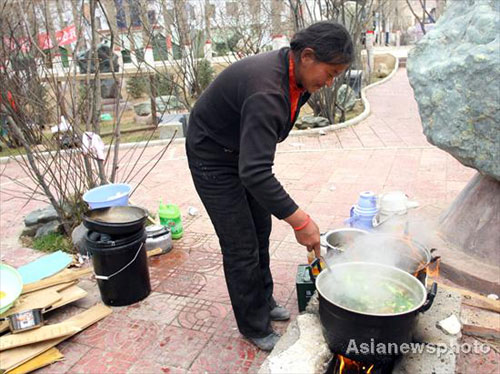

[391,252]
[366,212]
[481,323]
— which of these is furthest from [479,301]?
[366,212]

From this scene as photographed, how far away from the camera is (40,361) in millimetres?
2732

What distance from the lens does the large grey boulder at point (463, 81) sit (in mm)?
2859

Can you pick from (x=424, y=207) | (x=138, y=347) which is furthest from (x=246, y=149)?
(x=424, y=207)

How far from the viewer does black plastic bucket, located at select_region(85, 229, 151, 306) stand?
10.3ft

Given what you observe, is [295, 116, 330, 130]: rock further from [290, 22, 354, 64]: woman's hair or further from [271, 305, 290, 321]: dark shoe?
[290, 22, 354, 64]: woman's hair

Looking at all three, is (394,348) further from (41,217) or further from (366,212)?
(41,217)

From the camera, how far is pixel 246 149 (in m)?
1.95

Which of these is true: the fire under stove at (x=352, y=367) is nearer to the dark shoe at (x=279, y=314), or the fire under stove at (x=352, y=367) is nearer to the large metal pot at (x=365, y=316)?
the large metal pot at (x=365, y=316)

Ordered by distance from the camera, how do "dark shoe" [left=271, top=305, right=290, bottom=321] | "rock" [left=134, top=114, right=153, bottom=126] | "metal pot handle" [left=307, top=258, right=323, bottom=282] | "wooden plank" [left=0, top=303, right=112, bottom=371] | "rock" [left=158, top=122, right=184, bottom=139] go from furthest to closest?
"rock" [left=134, top=114, right=153, bottom=126]
"rock" [left=158, top=122, right=184, bottom=139]
"dark shoe" [left=271, top=305, right=290, bottom=321]
"wooden plank" [left=0, top=303, right=112, bottom=371]
"metal pot handle" [left=307, top=258, right=323, bottom=282]

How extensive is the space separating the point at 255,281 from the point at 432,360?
3.40ft

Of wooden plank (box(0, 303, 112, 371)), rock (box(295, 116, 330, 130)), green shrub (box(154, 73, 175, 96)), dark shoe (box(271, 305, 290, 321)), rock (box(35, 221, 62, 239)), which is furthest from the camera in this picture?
rock (box(295, 116, 330, 130))

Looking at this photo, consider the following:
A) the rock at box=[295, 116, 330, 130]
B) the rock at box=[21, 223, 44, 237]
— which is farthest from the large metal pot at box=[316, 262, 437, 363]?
the rock at box=[295, 116, 330, 130]

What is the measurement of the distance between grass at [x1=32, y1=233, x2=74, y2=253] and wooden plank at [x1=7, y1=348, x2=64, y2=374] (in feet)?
5.47

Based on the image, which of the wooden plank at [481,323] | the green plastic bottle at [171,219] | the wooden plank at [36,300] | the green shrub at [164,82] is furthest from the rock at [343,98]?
the wooden plank at [36,300]
